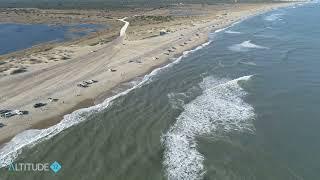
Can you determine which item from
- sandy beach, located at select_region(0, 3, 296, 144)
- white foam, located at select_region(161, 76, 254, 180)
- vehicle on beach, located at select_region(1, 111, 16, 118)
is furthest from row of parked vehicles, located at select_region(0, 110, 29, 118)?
white foam, located at select_region(161, 76, 254, 180)

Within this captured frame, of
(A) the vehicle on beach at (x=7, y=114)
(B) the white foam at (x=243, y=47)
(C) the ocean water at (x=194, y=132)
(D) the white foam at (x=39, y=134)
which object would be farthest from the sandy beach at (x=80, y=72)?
(B) the white foam at (x=243, y=47)

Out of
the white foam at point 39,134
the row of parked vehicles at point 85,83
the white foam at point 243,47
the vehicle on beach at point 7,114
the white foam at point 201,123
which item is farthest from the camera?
the white foam at point 243,47

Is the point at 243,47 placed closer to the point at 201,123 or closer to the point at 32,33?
the point at 201,123

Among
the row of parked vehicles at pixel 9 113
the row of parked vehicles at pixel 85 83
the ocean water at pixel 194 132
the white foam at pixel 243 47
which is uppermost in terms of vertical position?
the white foam at pixel 243 47

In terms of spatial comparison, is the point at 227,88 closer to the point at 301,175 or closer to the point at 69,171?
the point at 301,175

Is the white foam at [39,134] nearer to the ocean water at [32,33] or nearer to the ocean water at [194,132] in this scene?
the ocean water at [194,132]

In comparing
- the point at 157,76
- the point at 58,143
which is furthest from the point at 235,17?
the point at 58,143
